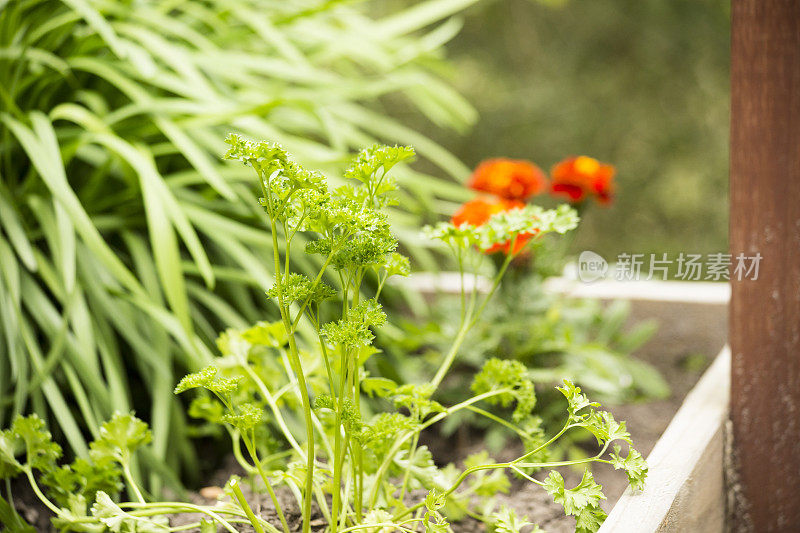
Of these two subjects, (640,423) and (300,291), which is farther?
(640,423)

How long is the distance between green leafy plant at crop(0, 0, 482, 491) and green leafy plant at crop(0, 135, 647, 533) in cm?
12

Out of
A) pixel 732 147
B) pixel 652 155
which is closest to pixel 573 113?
pixel 652 155

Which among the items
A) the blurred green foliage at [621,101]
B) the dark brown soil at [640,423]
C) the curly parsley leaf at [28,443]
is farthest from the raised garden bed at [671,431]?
the blurred green foliage at [621,101]

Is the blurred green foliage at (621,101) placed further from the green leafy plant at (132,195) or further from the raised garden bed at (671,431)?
the green leafy plant at (132,195)

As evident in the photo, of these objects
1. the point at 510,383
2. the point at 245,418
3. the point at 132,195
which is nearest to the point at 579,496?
the point at 510,383

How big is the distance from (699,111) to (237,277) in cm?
301

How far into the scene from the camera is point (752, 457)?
91cm

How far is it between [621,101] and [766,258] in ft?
9.36

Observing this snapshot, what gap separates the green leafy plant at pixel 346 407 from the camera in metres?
0.54

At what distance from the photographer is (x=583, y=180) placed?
1.27 m

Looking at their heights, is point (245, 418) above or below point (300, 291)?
below

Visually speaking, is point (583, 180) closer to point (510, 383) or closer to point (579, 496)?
point (510, 383)

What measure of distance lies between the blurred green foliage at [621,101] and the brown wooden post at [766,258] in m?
2.47

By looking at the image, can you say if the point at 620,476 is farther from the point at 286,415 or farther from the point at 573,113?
the point at 573,113
